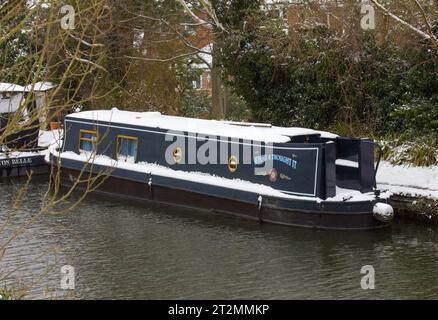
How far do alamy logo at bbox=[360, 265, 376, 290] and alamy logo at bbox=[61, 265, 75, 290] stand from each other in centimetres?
421

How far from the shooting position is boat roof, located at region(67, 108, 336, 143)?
50.4 ft

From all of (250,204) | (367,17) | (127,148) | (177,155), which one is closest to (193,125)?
(177,155)

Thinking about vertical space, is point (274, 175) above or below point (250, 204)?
above

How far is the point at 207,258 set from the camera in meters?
12.7

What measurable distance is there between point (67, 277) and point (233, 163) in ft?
17.6

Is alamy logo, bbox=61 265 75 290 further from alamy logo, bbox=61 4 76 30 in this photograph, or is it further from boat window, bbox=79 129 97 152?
boat window, bbox=79 129 97 152

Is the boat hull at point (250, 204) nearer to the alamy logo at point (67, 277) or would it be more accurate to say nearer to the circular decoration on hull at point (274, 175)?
the circular decoration on hull at point (274, 175)

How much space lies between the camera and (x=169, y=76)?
25891mm

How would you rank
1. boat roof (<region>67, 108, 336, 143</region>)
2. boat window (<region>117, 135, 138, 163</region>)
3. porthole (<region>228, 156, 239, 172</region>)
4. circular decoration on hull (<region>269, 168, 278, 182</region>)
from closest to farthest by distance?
circular decoration on hull (<region>269, 168, 278, 182</region>) → boat roof (<region>67, 108, 336, 143</region>) → porthole (<region>228, 156, 239, 172</region>) → boat window (<region>117, 135, 138, 163</region>)

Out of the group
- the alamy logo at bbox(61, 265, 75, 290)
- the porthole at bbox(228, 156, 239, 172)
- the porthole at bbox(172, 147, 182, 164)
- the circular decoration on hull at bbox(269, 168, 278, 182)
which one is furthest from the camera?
the porthole at bbox(172, 147, 182, 164)

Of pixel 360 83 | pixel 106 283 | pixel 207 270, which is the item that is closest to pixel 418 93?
pixel 360 83

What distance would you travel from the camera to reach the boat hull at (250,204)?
14.2 metres

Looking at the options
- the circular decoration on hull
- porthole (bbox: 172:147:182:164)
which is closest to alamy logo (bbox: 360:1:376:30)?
the circular decoration on hull

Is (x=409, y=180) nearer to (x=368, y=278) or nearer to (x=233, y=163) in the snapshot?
(x=233, y=163)
